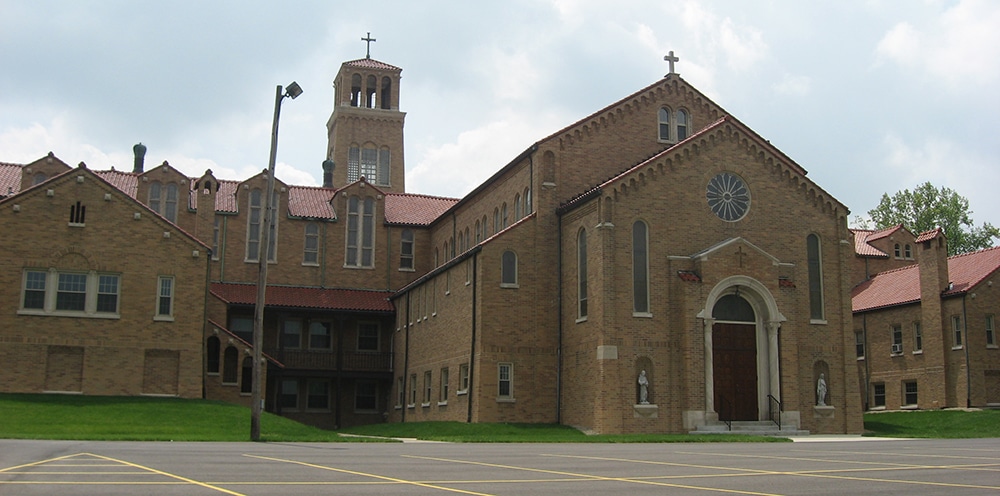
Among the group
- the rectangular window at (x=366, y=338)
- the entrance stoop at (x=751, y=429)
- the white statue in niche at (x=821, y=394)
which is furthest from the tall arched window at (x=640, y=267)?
the rectangular window at (x=366, y=338)

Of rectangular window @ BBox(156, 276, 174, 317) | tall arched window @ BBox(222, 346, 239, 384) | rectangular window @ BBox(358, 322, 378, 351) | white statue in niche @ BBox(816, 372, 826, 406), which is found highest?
rectangular window @ BBox(156, 276, 174, 317)

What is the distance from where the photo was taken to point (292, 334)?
52750mm

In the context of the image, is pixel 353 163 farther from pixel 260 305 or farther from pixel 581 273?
pixel 260 305

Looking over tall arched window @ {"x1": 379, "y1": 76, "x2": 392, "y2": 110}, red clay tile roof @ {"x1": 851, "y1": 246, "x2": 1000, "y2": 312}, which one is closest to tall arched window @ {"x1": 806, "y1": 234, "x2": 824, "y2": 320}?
red clay tile roof @ {"x1": 851, "y1": 246, "x2": 1000, "y2": 312}

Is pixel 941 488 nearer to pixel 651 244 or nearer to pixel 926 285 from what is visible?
pixel 651 244

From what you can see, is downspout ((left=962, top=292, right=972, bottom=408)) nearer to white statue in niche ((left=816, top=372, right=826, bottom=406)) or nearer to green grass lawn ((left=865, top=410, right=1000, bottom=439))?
green grass lawn ((left=865, top=410, right=1000, bottom=439))

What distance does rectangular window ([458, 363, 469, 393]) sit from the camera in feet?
134

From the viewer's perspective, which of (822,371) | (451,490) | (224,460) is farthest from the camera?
(822,371)

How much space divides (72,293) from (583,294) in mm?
20636

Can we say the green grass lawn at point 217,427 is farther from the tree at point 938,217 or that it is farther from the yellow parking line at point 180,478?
the tree at point 938,217

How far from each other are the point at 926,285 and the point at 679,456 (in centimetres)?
3261

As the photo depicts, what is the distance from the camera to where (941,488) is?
13.3m

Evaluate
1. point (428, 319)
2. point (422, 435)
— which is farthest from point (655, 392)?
point (428, 319)

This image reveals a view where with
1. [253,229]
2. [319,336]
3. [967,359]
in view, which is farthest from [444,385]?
[967,359]
